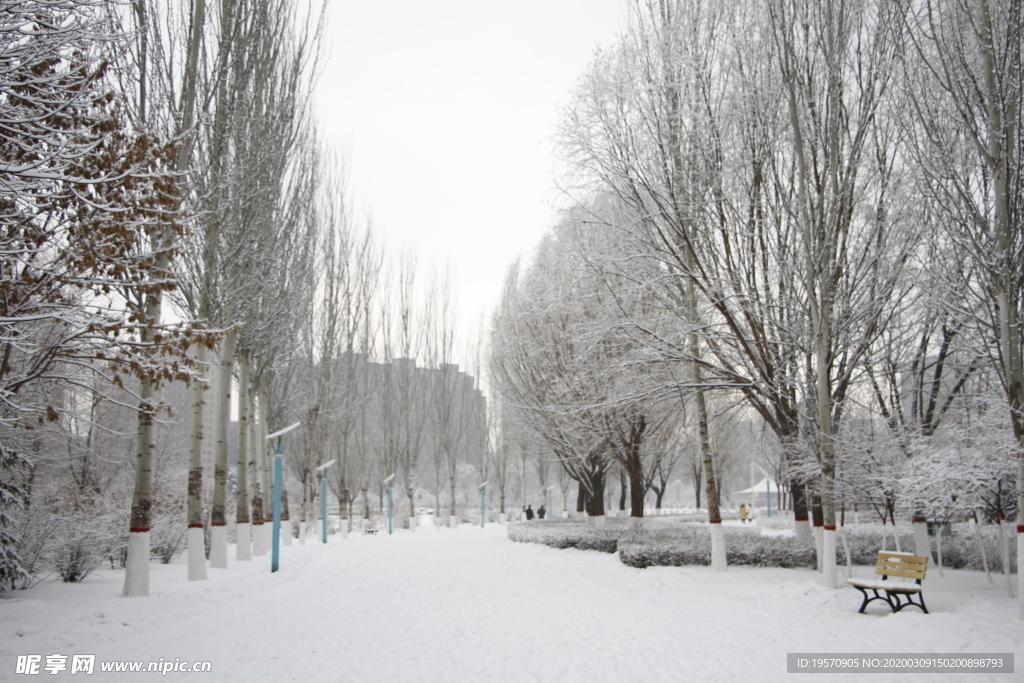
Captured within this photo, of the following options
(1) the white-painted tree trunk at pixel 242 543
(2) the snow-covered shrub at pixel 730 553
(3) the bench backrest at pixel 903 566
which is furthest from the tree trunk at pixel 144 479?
(3) the bench backrest at pixel 903 566

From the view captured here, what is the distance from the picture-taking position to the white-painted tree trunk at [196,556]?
9844 mm

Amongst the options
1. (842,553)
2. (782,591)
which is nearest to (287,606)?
(782,591)

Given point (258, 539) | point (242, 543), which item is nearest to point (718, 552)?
point (242, 543)

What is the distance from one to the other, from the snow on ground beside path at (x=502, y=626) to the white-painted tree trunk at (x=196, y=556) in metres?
0.24

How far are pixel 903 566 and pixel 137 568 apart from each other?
9067 mm

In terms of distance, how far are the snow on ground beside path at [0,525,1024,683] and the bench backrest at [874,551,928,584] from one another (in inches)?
16.1

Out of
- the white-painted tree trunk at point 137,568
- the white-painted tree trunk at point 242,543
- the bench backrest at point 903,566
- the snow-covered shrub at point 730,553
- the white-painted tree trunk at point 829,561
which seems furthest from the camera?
the white-painted tree trunk at point 242,543

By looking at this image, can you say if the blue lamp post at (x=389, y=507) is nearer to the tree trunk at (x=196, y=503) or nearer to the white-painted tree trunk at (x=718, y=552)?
the tree trunk at (x=196, y=503)

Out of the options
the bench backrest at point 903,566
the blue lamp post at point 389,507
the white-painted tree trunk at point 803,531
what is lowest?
the blue lamp post at point 389,507

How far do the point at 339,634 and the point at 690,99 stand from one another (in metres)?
9.99

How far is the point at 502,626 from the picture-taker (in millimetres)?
7152

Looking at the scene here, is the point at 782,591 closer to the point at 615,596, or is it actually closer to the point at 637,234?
the point at 615,596

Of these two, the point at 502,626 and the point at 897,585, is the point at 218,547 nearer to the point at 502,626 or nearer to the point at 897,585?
the point at 502,626

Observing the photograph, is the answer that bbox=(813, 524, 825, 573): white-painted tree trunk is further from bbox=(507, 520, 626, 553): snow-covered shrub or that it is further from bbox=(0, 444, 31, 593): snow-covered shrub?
bbox=(0, 444, 31, 593): snow-covered shrub
